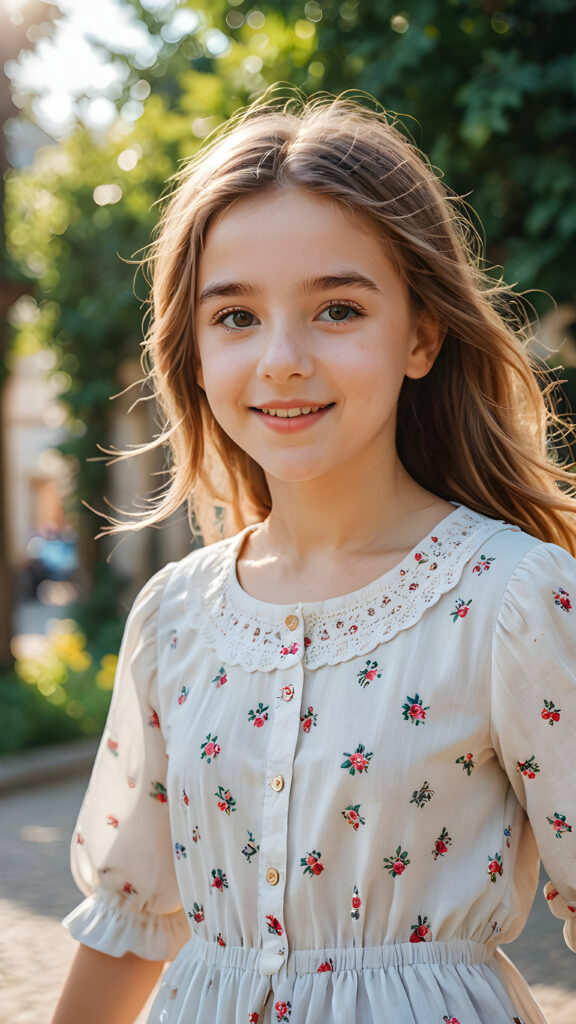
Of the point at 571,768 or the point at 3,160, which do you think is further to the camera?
the point at 3,160

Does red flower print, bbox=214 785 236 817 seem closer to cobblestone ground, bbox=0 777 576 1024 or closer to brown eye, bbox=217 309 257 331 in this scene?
brown eye, bbox=217 309 257 331

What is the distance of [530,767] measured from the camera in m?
1.31

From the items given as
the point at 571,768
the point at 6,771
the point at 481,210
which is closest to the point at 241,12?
the point at 481,210

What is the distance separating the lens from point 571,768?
4.25ft

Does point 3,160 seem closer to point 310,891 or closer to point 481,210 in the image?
point 481,210

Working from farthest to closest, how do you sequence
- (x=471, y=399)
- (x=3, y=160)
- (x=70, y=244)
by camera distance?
(x=70, y=244), (x=3, y=160), (x=471, y=399)

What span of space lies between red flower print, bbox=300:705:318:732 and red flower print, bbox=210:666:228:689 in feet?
0.50

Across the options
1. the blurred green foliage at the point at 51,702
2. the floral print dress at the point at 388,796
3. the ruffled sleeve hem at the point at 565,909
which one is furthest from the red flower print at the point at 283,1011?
the blurred green foliage at the point at 51,702

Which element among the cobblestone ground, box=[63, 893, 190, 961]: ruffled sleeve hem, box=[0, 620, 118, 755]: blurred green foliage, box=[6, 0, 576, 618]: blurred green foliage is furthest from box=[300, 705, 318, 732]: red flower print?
box=[0, 620, 118, 755]: blurred green foliage

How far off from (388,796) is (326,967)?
0.75 ft

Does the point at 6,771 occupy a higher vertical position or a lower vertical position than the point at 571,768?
lower

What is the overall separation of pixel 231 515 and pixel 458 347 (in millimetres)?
509

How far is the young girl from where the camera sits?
1.33 m

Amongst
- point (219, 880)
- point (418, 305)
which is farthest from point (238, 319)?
point (219, 880)
